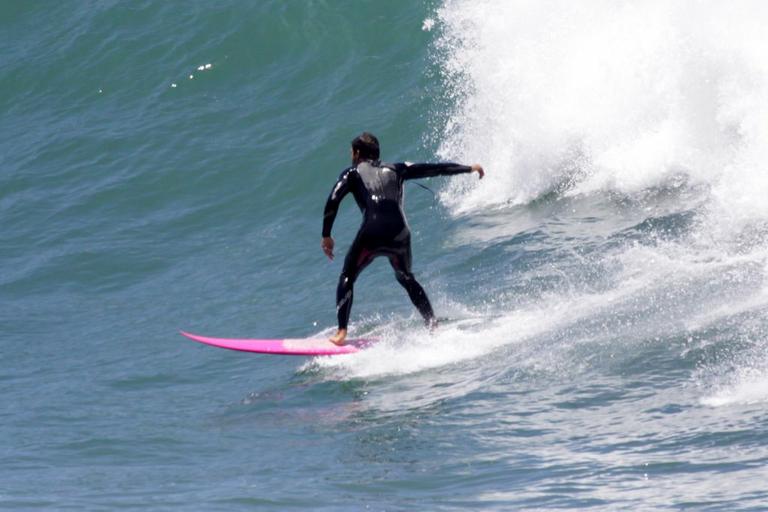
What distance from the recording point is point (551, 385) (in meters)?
7.73

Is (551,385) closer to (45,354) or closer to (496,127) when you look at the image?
(45,354)

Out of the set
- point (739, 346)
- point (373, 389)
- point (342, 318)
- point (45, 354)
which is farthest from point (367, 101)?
point (739, 346)

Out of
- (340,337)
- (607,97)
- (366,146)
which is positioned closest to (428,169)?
(366,146)

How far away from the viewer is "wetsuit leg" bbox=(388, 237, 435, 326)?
952 cm

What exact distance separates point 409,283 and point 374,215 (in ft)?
1.87

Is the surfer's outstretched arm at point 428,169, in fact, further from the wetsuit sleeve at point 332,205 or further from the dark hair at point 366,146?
the wetsuit sleeve at point 332,205

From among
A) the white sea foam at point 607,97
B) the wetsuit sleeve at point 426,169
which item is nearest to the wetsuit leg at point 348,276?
the wetsuit sleeve at point 426,169

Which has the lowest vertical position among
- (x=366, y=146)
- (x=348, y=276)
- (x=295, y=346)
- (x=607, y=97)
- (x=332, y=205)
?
(x=295, y=346)

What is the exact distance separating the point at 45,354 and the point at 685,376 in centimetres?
617

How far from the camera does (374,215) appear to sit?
30.8 feet

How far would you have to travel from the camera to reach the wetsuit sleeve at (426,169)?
9469 mm

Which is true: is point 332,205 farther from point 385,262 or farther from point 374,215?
point 385,262

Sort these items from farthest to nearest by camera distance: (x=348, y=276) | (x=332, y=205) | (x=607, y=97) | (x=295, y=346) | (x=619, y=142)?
(x=607, y=97) → (x=619, y=142) → (x=295, y=346) → (x=348, y=276) → (x=332, y=205)

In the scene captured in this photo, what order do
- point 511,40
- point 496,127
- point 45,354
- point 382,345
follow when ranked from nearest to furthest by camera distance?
point 382,345 < point 45,354 < point 496,127 < point 511,40
